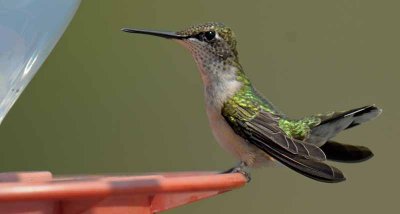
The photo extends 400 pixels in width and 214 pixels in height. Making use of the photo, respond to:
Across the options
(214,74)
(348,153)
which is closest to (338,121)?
(348,153)

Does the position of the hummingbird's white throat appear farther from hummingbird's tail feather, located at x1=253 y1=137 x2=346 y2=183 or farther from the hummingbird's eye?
hummingbird's tail feather, located at x1=253 y1=137 x2=346 y2=183

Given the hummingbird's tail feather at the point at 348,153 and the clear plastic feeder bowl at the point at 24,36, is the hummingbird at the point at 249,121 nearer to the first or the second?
the hummingbird's tail feather at the point at 348,153

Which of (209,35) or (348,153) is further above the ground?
(209,35)

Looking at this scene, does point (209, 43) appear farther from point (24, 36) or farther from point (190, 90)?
point (190, 90)

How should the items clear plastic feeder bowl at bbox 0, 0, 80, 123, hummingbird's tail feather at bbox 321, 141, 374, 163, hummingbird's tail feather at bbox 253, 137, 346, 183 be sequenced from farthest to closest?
hummingbird's tail feather at bbox 321, 141, 374, 163
hummingbird's tail feather at bbox 253, 137, 346, 183
clear plastic feeder bowl at bbox 0, 0, 80, 123

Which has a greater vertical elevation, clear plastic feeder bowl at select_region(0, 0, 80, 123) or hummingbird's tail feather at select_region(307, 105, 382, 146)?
clear plastic feeder bowl at select_region(0, 0, 80, 123)

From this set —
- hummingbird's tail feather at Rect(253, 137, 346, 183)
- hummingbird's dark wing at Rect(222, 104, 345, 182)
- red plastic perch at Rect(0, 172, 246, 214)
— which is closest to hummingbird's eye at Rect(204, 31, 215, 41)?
hummingbird's dark wing at Rect(222, 104, 345, 182)

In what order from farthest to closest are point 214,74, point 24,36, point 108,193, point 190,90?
point 190,90
point 214,74
point 24,36
point 108,193

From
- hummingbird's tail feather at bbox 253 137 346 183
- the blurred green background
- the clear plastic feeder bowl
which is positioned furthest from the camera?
the blurred green background
